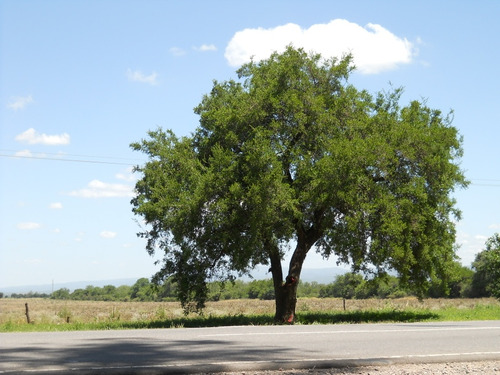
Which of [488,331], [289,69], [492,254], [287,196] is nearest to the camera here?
[488,331]

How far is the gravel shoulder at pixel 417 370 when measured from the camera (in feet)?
29.0

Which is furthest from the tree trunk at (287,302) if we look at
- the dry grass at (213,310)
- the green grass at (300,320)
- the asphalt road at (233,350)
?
the asphalt road at (233,350)

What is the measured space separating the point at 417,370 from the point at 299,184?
15.1 m

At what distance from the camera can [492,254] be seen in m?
31.7

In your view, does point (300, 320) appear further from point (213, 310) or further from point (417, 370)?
point (213, 310)

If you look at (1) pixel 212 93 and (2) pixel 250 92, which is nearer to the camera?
(2) pixel 250 92

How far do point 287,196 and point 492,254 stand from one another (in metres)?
14.9

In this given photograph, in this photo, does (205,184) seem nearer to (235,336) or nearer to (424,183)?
(424,183)

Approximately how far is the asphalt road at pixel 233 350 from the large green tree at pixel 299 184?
27.0 feet

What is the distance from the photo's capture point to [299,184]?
24.1 m

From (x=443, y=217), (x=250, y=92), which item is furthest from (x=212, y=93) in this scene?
(x=443, y=217)

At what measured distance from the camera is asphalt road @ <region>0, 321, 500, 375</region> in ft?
29.3

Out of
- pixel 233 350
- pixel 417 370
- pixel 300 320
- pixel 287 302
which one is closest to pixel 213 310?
pixel 287 302

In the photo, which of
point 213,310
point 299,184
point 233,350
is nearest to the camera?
point 233,350
